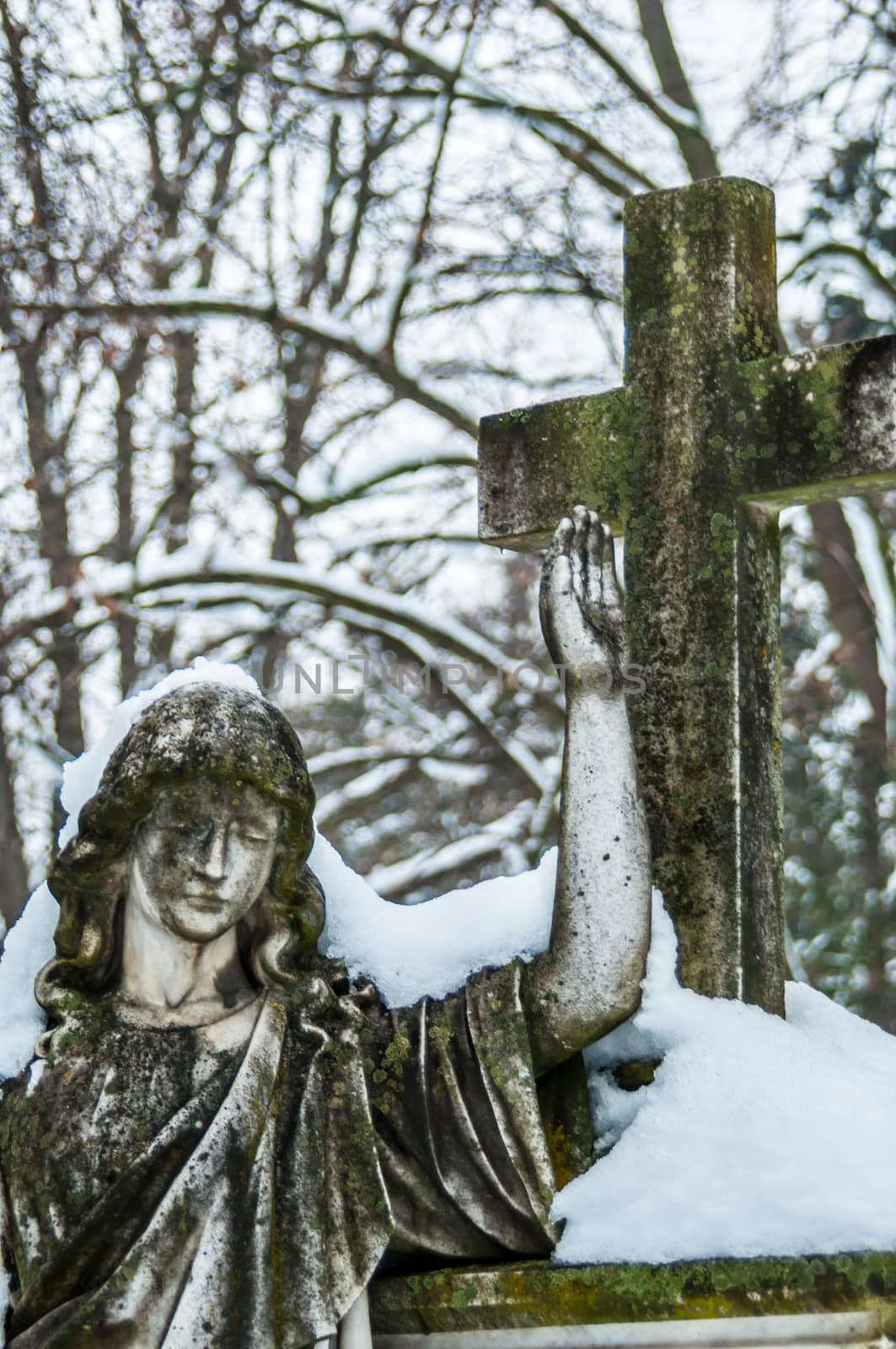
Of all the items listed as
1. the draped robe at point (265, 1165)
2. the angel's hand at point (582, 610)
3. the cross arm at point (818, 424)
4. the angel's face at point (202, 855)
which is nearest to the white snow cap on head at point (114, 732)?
the angel's face at point (202, 855)

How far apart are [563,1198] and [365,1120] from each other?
14.3 inches

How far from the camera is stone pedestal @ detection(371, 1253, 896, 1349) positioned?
3.46 m

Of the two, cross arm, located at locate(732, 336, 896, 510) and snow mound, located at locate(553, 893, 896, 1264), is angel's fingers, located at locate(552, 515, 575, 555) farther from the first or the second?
snow mound, located at locate(553, 893, 896, 1264)

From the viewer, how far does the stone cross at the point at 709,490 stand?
13.7ft

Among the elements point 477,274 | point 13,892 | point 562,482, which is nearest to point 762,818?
point 562,482

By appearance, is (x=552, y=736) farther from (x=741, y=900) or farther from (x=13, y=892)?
(x=741, y=900)

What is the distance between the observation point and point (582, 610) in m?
4.00

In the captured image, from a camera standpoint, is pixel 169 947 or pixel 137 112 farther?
pixel 137 112

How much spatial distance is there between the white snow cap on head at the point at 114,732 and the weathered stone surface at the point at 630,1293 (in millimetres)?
1062

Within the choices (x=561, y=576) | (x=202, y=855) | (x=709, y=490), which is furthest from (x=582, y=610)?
(x=202, y=855)

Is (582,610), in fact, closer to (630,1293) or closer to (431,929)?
(431,929)

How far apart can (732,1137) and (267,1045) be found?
808 millimetres

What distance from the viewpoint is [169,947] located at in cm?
402

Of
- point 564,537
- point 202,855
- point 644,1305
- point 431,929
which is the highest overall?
point 564,537
